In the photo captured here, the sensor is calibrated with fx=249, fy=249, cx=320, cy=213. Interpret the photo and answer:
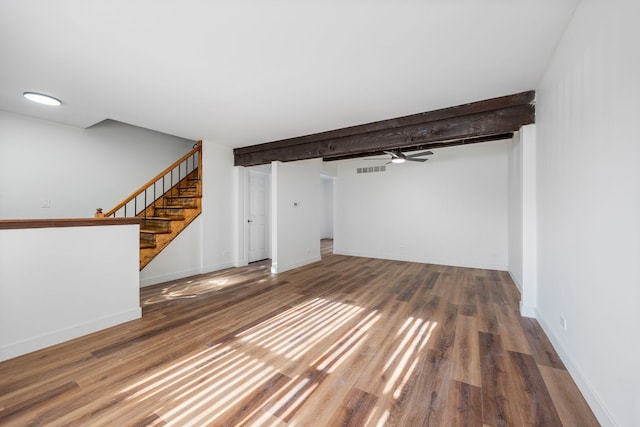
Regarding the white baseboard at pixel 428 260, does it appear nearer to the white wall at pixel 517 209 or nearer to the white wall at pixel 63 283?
the white wall at pixel 517 209

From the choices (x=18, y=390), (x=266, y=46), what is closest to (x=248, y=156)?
(x=266, y=46)

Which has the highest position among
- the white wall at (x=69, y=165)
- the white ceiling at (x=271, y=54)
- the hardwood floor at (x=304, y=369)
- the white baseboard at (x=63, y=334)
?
the white ceiling at (x=271, y=54)

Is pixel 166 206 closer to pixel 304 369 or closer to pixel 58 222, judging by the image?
pixel 58 222

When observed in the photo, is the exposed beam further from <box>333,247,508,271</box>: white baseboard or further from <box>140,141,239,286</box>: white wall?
<box>333,247,508,271</box>: white baseboard

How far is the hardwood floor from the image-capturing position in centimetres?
159

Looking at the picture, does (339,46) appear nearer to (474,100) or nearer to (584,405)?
(474,100)

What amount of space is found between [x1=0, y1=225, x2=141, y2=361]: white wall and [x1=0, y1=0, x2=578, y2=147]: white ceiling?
5.34 ft

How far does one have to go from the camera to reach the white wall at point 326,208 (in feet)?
36.7

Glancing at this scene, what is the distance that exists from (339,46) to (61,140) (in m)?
4.89

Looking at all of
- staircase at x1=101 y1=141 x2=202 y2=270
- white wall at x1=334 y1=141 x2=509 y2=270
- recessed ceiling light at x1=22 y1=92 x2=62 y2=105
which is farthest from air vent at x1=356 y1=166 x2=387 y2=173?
recessed ceiling light at x1=22 y1=92 x2=62 y2=105

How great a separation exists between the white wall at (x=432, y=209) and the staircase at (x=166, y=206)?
3.94 metres

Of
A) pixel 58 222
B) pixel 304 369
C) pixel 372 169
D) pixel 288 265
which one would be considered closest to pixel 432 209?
pixel 372 169

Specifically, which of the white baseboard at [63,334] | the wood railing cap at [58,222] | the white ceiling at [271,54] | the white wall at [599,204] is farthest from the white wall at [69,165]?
the white wall at [599,204]

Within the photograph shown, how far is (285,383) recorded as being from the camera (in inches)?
74.3
